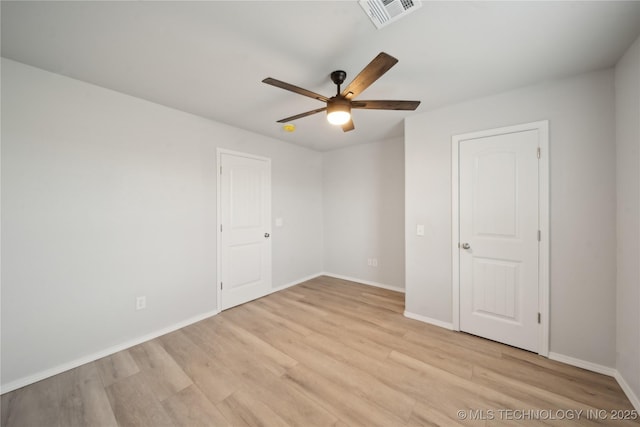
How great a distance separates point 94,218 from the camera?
208cm

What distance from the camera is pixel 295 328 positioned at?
2590 mm

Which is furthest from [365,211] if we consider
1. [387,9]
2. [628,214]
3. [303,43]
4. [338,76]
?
[387,9]

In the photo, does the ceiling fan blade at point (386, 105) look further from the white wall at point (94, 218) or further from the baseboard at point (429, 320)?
the baseboard at point (429, 320)

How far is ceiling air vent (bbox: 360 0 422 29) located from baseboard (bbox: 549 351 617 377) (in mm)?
2957

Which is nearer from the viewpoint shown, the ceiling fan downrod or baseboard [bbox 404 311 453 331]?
the ceiling fan downrod

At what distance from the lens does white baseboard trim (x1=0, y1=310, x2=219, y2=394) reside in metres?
1.73

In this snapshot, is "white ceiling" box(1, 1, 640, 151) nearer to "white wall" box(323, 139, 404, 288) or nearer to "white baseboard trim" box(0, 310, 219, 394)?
"white wall" box(323, 139, 404, 288)

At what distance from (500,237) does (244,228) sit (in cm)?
306

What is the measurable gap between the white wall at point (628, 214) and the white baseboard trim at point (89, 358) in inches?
152

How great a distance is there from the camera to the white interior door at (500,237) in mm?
2131

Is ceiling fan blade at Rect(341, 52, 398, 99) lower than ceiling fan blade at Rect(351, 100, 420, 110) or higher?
higher

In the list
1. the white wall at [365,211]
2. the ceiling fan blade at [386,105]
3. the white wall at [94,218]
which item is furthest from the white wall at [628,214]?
the white wall at [94,218]

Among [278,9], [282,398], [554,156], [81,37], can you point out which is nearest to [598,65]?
[554,156]

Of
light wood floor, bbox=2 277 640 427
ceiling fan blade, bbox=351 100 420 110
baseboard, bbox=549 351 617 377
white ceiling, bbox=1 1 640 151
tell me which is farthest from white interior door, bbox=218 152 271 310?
baseboard, bbox=549 351 617 377
